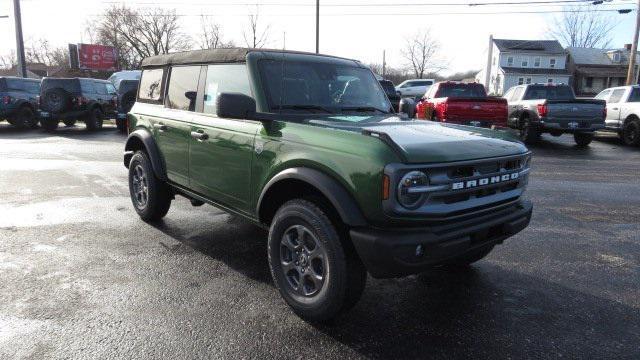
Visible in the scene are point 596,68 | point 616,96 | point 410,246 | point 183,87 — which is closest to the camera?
point 410,246

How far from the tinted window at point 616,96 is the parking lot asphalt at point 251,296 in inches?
446

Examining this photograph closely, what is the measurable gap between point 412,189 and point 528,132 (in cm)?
1312

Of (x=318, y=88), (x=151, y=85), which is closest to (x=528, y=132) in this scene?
(x=318, y=88)

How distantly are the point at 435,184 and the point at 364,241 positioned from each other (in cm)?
58

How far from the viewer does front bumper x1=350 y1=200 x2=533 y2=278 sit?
2.71m

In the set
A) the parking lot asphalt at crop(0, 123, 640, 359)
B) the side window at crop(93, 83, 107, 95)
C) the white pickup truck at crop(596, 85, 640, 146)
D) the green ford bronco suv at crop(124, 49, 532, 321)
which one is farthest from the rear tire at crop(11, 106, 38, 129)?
the white pickup truck at crop(596, 85, 640, 146)

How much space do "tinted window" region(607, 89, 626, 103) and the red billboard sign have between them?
53.7 metres

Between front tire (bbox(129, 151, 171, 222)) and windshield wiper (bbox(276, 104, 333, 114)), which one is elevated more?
windshield wiper (bbox(276, 104, 333, 114))

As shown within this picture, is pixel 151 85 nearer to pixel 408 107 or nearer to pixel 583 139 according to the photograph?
pixel 408 107

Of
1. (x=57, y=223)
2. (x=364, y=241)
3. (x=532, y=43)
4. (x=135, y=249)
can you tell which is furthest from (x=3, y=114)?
(x=532, y=43)

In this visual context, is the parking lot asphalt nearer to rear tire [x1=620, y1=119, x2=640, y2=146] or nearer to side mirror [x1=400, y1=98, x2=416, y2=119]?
side mirror [x1=400, y1=98, x2=416, y2=119]

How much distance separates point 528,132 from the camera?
564 inches

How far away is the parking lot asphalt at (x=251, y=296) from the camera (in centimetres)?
296

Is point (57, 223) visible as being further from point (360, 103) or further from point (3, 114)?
point (3, 114)
